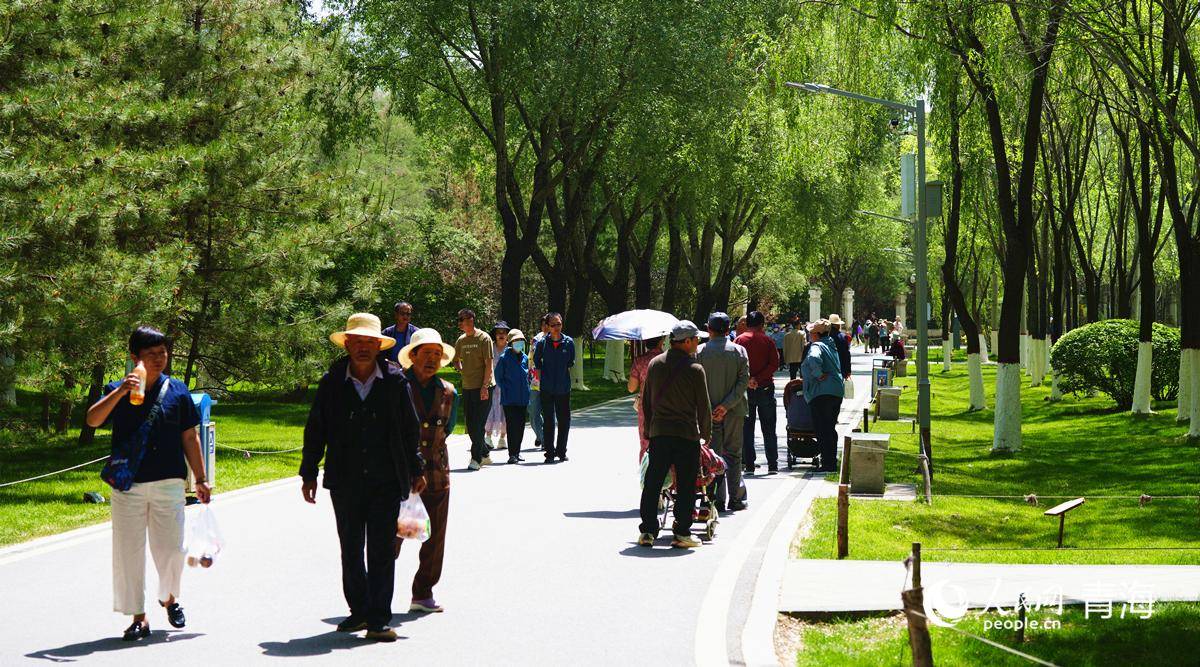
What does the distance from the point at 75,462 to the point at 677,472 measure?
1064 centimetres

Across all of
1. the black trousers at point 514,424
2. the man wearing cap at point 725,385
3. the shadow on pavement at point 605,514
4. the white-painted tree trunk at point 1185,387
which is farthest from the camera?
the white-painted tree trunk at point 1185,387

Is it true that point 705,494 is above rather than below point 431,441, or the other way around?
below

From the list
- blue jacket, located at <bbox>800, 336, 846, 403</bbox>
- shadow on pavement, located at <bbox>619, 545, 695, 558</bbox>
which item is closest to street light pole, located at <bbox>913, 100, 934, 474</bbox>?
blue jacket, located at <bbox>800, 336, 846, 403</bbox>

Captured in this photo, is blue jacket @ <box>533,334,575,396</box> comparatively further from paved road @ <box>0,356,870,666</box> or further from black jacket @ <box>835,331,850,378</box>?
black jacket @ <box>835,331,850,378</box>

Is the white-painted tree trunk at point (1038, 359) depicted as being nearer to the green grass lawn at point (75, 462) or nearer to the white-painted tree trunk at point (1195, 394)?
the white-painted tree trunk at point (1195, 394)

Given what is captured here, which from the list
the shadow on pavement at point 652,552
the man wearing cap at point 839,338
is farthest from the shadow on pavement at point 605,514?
the man wearing cap at point 839,338

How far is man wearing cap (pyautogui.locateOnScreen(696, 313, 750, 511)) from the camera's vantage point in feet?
44.6

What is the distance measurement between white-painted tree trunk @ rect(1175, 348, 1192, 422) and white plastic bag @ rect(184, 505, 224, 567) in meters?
19.9

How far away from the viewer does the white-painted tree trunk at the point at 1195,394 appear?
22500 millimetres

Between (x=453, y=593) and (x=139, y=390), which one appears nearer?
(x=139, y=390)

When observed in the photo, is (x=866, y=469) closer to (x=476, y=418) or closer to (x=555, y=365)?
(x=555, y=365)

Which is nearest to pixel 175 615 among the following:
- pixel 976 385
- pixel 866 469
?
pixel 866 469

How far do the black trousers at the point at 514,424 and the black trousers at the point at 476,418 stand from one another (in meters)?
0.83

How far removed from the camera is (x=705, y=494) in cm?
1233
